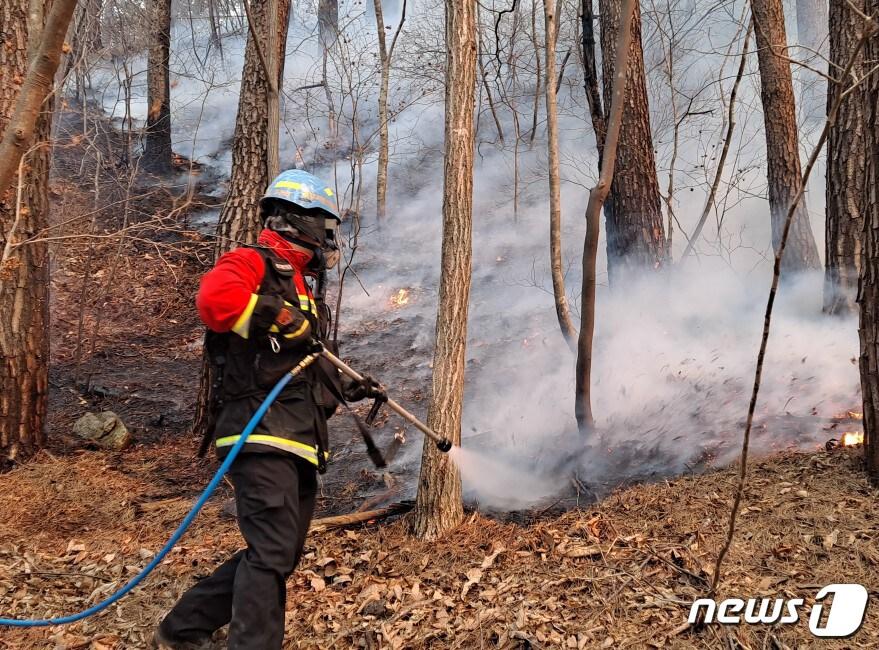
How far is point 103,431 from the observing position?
23.5 feet

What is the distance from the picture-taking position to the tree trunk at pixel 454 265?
4602mm

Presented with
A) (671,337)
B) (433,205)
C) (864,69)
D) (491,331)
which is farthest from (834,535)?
(433,205)

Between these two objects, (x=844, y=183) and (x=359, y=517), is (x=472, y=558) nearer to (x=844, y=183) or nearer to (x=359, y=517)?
(x=359, y=517)

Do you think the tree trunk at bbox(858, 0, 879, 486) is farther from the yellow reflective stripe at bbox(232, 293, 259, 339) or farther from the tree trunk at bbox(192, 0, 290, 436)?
the tree trunk at bbox(192, 0, 290, 436)

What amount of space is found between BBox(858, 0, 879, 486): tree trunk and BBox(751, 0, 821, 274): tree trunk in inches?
201

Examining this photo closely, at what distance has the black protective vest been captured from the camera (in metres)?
3.27

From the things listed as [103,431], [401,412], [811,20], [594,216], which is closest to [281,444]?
[401,412]

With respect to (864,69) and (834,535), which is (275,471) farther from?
(864,69)

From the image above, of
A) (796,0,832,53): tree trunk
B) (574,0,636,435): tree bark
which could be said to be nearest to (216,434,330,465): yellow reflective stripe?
(574,0,636,435): tree bark

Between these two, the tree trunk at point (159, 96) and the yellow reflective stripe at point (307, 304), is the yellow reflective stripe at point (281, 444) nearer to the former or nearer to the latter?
the yellow reflective stripe at point (307, 304)

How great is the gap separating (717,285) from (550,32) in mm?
4082

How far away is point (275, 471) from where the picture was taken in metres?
3.24

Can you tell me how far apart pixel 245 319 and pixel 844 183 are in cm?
554

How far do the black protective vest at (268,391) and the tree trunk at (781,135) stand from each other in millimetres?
7595
